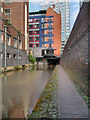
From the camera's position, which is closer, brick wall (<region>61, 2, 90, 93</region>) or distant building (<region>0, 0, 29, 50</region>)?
brick wall (<region>61, 2, 90, 93</region>)

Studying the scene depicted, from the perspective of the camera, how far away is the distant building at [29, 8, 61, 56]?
41875mm

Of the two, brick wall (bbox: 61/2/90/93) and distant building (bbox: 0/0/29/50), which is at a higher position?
distant building (bbox: 0/0/29/50)

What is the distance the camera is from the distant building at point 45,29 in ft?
137

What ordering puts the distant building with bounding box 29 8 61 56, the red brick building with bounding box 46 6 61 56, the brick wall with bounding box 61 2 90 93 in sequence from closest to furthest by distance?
the brick wall with bounding box 61 2 90 93 < the red brick building with bounding box 46 6 61 56 < the distant building with bounding box 29 8 61 56

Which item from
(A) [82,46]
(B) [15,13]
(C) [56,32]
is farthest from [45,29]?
(A) [82,46]

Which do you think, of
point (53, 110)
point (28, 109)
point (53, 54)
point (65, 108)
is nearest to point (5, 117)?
point (28, 109)

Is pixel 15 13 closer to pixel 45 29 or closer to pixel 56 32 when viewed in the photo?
pixel 45 29

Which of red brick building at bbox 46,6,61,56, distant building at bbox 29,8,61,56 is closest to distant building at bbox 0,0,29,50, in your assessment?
distant building at bbox 29,8,61,56

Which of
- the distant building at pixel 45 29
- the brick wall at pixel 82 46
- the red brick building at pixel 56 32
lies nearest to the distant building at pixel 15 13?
the distant building at pixel 45 29

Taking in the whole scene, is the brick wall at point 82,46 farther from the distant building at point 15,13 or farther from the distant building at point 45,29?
the distant building at point 45,29

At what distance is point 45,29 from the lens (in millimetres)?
42281

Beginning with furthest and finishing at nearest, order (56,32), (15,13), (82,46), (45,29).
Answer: (45,29) < (56,32) < (15,13) < (82,46)

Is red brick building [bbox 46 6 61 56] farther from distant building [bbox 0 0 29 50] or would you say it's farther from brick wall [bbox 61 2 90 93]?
brick wall [bbox 61 2 90 93]

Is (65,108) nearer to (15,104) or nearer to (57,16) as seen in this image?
(15,104)
